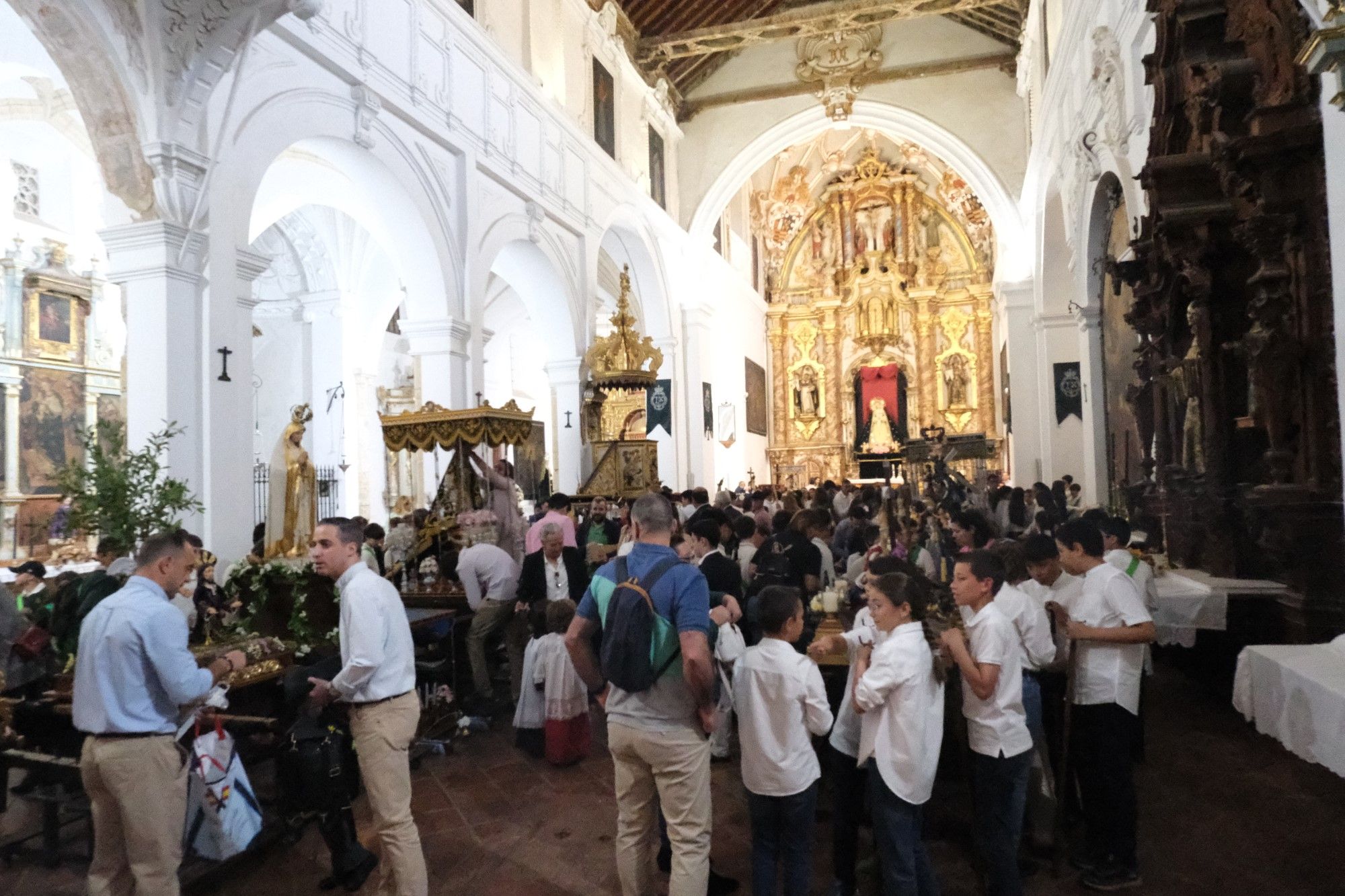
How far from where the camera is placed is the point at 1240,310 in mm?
5961

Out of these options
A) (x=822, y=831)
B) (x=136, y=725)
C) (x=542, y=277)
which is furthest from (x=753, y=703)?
(x=542, y=277)

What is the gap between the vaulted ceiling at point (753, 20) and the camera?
1617 centimetres

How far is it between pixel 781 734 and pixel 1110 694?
1.33m

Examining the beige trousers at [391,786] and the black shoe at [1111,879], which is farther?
the black shoe at [1111,879]

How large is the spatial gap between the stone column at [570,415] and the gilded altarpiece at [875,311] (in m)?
13.0

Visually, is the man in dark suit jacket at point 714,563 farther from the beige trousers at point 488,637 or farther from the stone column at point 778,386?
the stone column at point 778,386

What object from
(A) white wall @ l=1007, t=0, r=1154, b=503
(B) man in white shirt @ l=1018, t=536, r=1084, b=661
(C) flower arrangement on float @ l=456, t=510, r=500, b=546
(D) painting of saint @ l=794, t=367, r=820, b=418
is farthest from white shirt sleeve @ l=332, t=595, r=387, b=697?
(D) painting of saint @ l=794, t=367, r=820, b=418

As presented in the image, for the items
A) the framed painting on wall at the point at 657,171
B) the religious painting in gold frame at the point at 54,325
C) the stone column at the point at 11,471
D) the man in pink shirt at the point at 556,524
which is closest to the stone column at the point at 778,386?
the framed painting on wall at the point at 657,171

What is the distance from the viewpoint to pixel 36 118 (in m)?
11.0

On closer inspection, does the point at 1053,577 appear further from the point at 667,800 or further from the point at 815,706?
the point at 667,800

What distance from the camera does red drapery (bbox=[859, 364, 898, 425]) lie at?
2681 cm

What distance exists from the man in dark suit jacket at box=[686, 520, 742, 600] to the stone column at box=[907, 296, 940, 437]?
71.9ft

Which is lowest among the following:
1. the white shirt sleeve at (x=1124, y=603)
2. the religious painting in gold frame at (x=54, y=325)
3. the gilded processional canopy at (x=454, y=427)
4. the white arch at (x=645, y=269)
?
the white shirt sleeve at (x=1124, y=603)

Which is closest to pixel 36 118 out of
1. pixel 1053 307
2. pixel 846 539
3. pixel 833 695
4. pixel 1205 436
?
pixel 846 539
